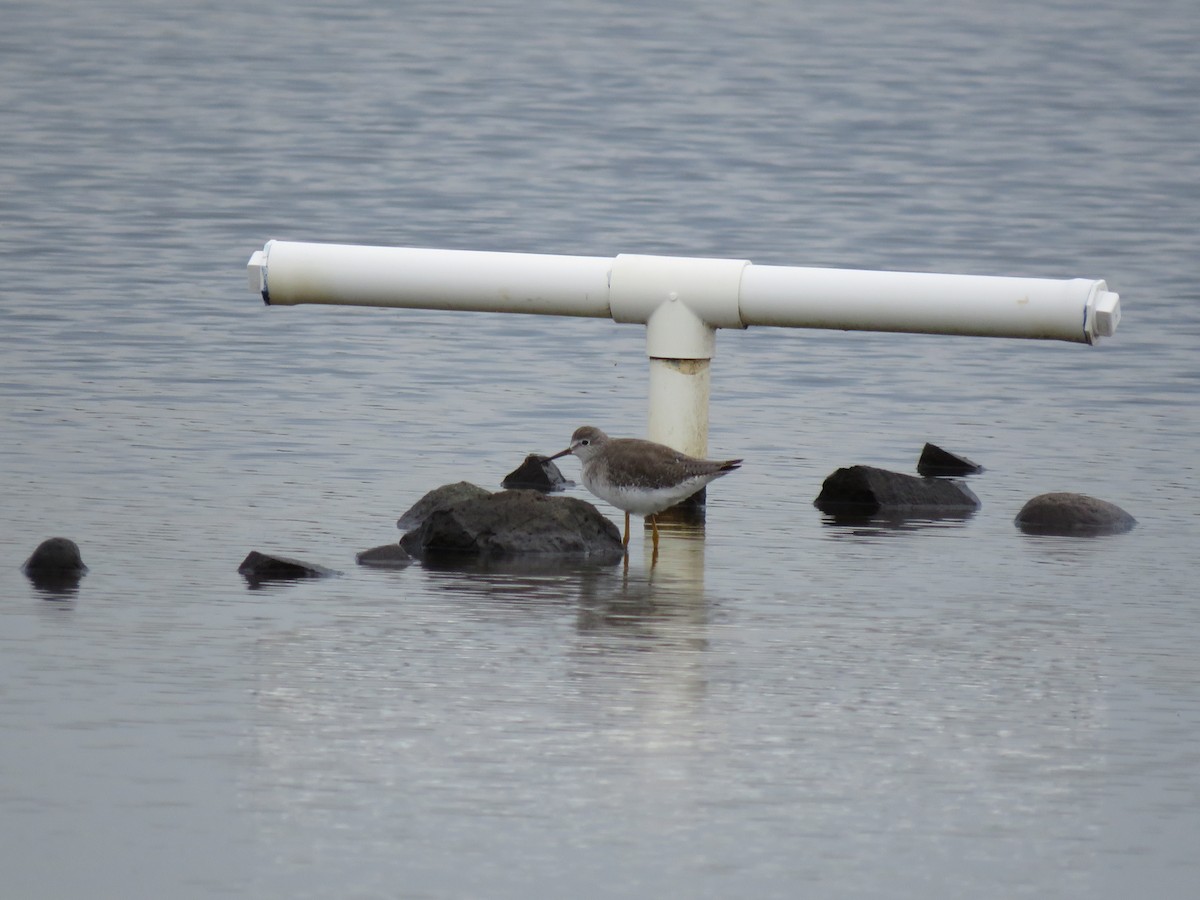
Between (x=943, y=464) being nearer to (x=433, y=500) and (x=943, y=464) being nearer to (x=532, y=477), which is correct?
(x=532, y=477)

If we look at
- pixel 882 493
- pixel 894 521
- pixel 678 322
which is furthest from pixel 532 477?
pixel 894 521

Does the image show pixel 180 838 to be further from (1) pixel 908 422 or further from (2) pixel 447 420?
(1) pixel 908 422

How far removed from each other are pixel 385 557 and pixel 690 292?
6.57ft

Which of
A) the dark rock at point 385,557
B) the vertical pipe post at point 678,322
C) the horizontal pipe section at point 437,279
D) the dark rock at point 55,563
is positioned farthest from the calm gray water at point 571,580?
the horizontal pipe section at point 437,279

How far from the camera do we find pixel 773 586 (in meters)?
9.09

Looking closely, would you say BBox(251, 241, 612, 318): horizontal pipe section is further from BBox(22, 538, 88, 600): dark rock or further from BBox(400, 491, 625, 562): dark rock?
BBox(22, 538, 88, 600): dark rock

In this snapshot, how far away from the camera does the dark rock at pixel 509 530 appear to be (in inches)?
373

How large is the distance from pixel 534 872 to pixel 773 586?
334 cm

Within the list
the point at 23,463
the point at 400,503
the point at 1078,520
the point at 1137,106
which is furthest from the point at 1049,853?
the point at 1137,106

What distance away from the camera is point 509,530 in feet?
31.1

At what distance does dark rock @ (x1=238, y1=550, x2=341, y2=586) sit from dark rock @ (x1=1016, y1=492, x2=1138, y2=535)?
3.17 m

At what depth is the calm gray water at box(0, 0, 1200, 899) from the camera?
20.3ft

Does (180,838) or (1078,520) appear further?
(1078,520)

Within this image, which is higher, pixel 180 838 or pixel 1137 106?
pixel 1137 106
